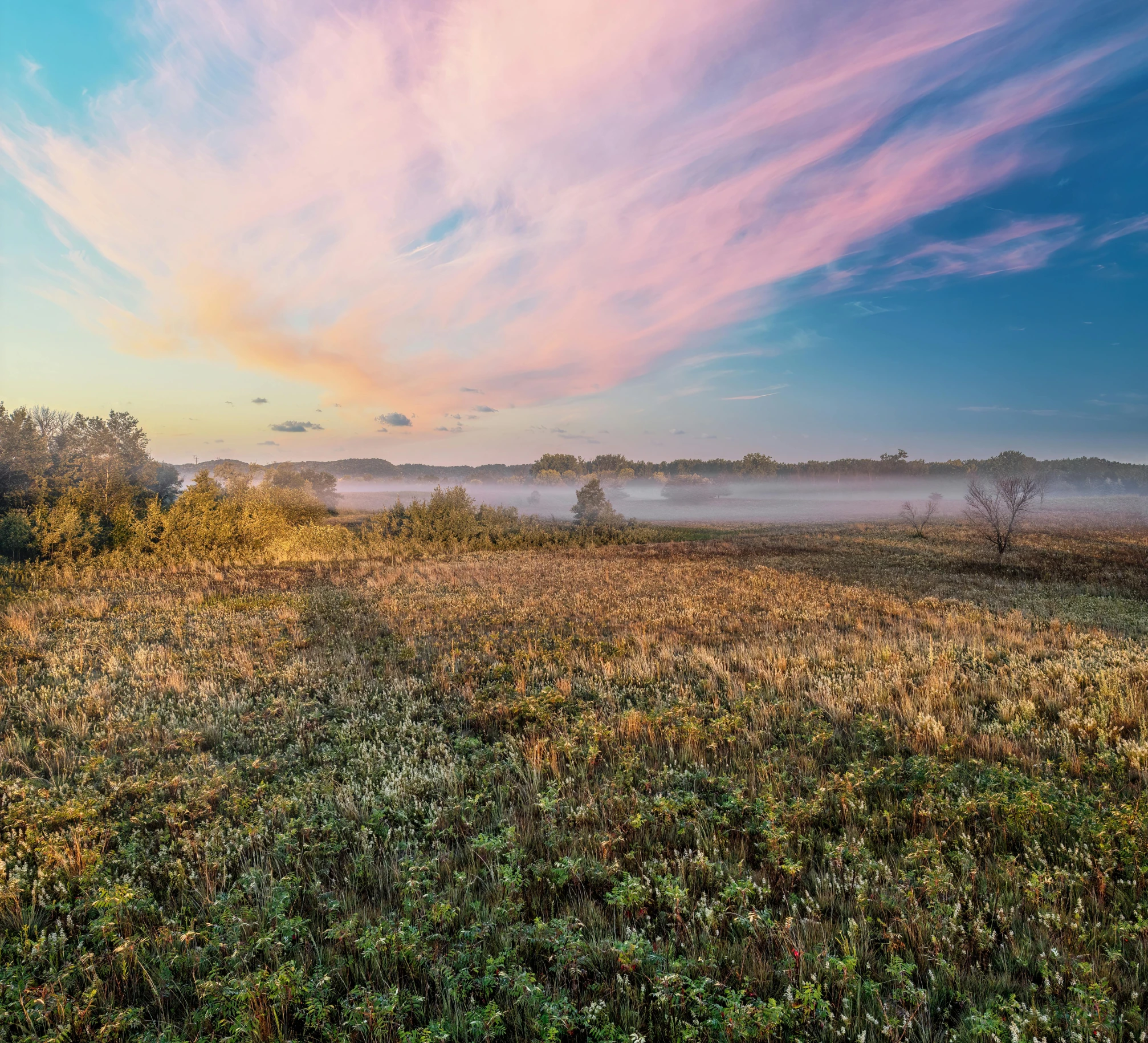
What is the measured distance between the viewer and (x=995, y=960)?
11.0 feet

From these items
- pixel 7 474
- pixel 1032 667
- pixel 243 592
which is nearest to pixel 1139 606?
pixel 1032 667

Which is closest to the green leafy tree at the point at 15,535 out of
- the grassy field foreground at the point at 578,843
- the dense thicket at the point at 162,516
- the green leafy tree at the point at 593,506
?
the dense thicket at the point at 162,516

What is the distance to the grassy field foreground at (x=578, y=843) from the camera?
307cm

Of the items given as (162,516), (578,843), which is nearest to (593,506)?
(162,516)

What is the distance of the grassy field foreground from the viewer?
307 centimetres

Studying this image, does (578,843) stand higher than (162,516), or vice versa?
(162,516)

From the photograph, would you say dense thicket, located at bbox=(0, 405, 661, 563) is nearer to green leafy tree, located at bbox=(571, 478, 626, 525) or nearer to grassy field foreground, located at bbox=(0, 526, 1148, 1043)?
green leafy tree, located at bbox=(571, 478, 626, 525)

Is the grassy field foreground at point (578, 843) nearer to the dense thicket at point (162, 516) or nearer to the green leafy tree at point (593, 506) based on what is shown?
the dense thicket at point (162, 516)

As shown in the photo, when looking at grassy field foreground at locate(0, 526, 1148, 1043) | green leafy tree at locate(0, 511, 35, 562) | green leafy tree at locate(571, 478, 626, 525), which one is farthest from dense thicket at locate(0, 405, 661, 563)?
grassy field foreground at locate(0, 526, 1148, 1043)

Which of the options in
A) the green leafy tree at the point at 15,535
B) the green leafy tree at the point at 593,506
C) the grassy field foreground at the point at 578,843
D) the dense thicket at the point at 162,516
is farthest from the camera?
the green leafy tree at the point at 593,506

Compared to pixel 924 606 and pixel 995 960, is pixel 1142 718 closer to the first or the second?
pixel 995 960

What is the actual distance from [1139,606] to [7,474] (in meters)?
54.1

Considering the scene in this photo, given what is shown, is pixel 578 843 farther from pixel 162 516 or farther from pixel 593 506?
pixel 593 506

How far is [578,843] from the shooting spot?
4.77 metres
